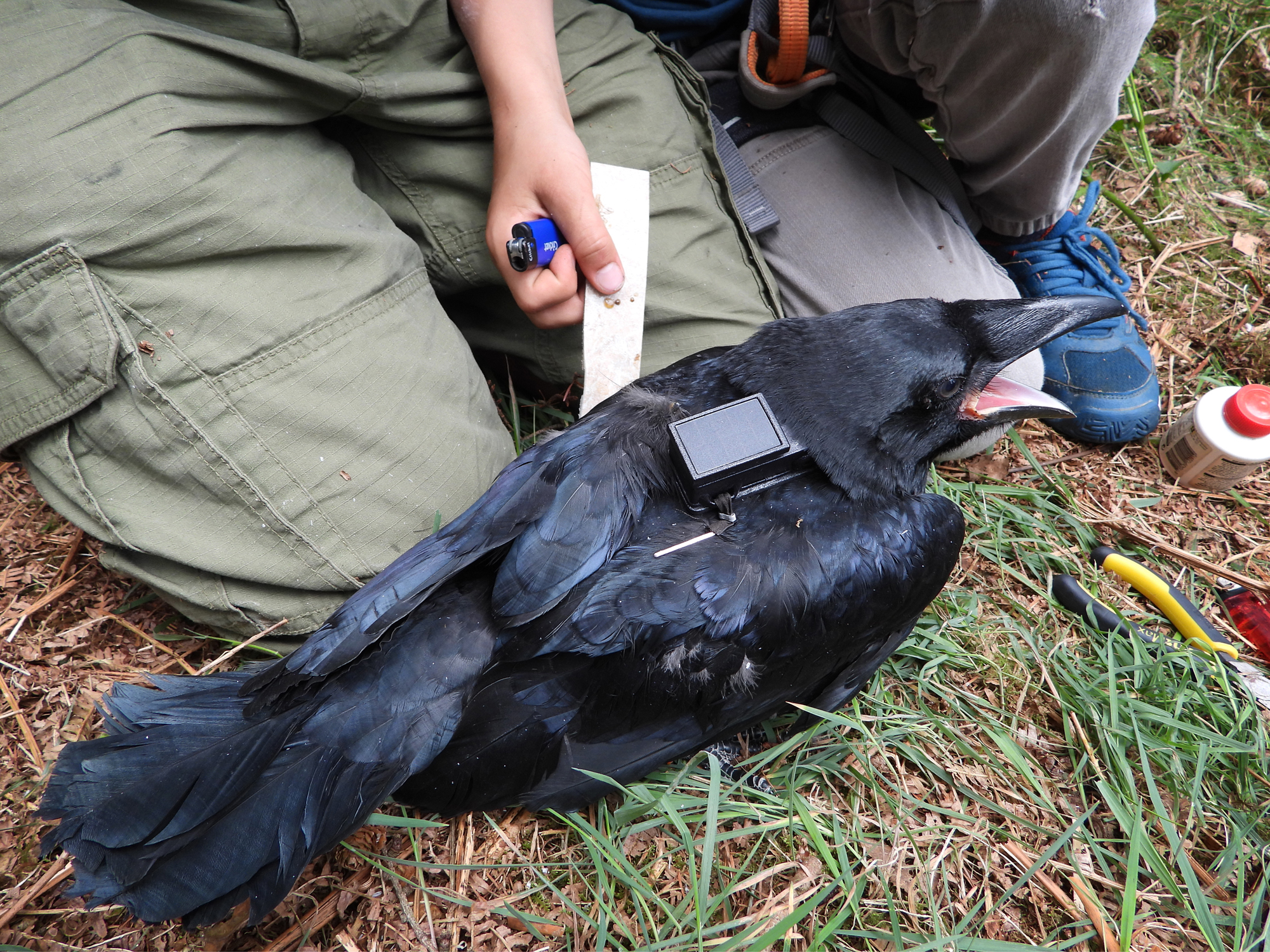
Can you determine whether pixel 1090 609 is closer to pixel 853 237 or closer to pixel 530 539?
pixel 853 237

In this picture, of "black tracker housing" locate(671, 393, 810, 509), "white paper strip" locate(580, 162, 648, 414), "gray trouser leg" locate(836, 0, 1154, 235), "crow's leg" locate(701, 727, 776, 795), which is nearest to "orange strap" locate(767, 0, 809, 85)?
"gray trouser leg" locate(836, 0, 1154, 235)

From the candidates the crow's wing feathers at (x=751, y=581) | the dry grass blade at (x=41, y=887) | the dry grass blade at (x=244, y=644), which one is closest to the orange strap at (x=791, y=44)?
the crow's wing feathers at (x=751, y=581)

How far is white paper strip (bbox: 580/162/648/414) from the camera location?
7.14 ft

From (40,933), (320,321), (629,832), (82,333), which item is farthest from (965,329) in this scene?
(40,933)

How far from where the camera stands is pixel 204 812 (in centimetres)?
148

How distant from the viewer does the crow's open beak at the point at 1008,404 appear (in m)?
1.92

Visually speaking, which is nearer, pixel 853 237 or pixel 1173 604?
pixel 1173 604

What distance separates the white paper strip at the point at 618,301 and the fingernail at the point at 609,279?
30mm

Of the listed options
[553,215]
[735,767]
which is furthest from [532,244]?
[735,767]

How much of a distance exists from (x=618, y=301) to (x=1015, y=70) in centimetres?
146

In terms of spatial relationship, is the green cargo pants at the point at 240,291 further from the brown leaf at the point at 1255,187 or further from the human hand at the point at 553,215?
the brown leaf at the point at 1255,187

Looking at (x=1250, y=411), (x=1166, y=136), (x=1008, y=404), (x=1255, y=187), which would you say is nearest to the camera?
(x=1008, y=404)

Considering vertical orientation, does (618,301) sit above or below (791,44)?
below

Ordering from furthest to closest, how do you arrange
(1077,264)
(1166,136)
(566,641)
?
(1166,136), (1077,264), (566,641)
